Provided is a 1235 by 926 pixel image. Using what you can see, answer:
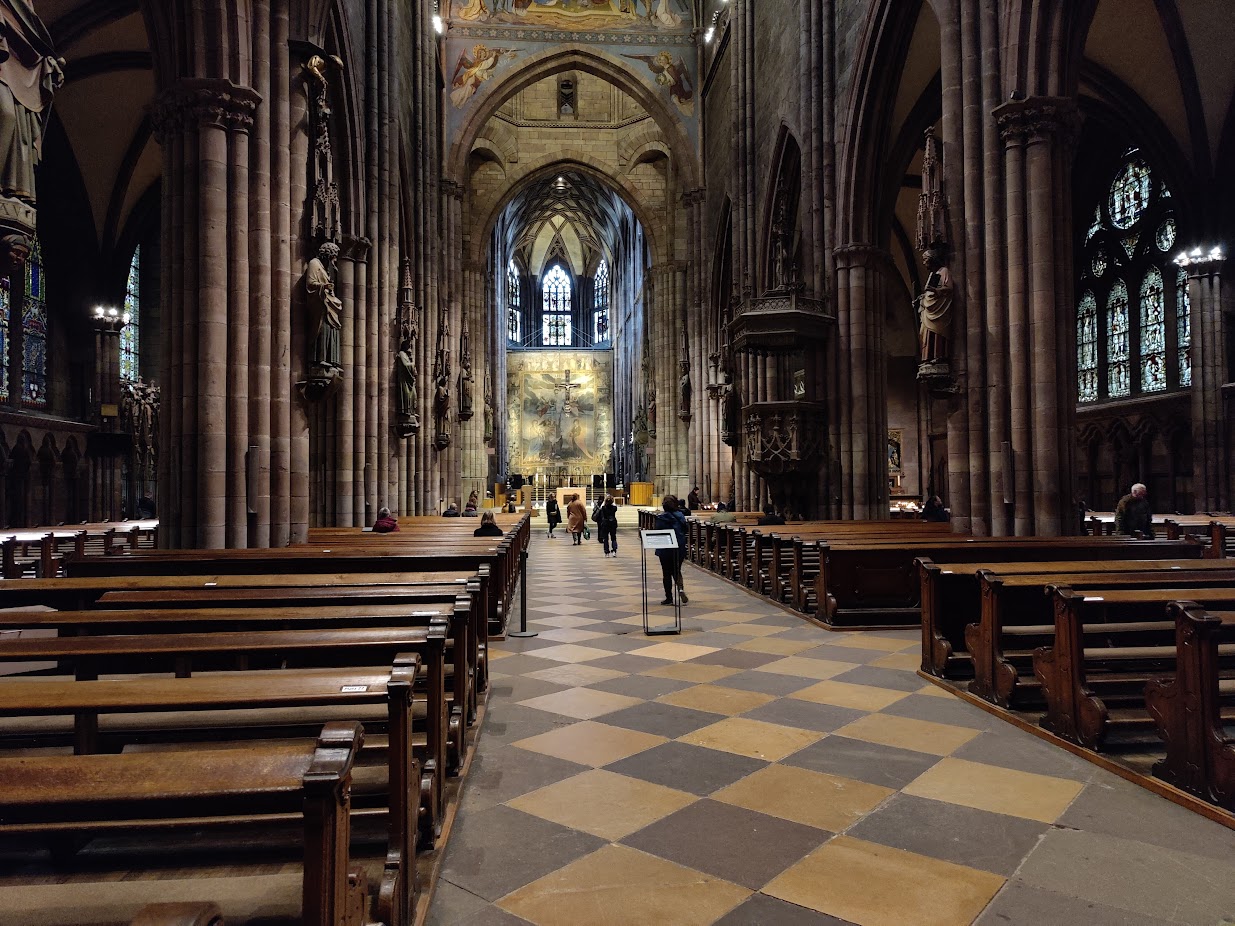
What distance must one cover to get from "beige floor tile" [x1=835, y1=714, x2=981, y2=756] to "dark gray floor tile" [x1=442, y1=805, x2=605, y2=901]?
2.13 m

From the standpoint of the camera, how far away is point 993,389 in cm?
1083

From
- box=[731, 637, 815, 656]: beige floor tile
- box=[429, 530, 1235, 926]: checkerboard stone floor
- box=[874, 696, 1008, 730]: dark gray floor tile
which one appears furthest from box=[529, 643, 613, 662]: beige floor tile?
box=[874, 696, 1008, 730]: dark gray floor tile

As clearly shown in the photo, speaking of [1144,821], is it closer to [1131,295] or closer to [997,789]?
[997,789]

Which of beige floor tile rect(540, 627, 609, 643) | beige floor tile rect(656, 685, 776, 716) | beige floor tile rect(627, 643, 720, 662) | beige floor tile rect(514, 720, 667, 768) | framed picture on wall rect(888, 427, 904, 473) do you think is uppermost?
framed picture on wall rect(888, 427, 904, 473)

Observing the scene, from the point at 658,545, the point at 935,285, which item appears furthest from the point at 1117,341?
the point at 658,545

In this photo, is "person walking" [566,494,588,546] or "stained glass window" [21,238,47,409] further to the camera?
"person walking" [566,494,588,546]

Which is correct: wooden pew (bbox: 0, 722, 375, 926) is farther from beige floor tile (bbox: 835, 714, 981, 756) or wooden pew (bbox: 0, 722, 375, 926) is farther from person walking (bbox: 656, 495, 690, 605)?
person walking (bbox: 656, 495, 690, 605)

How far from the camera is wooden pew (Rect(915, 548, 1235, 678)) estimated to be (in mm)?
5957

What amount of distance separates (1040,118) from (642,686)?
9307 mm

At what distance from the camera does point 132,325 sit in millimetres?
25375

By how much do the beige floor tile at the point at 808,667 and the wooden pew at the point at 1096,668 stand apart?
183 cm

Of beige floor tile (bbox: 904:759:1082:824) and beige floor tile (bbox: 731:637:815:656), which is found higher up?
beige floor tile (bbox: 904:759:1082:824)

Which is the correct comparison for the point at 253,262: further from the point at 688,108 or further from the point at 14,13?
the point at 688,108

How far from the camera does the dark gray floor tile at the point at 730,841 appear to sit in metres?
3.20
